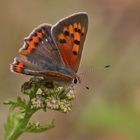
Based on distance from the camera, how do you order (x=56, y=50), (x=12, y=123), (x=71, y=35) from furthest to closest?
(x=71, y=35) < (x=56, y=50) < (x=12, y=123)

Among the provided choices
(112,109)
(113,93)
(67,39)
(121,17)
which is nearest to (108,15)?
(121,17)

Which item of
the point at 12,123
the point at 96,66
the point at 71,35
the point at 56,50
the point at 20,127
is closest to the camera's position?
the point at 20,127

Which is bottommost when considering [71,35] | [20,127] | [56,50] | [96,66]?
[20,127]

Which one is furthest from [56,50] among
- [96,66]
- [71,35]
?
[96,66]

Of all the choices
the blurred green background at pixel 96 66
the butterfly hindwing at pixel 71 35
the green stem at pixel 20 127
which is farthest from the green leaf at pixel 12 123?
the blurred green background at pixel 96 66

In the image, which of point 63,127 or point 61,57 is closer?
point 61,57

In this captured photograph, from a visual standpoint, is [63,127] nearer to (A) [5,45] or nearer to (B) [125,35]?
(A) [5,45]

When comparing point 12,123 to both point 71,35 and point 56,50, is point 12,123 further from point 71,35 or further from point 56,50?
point 71,35
